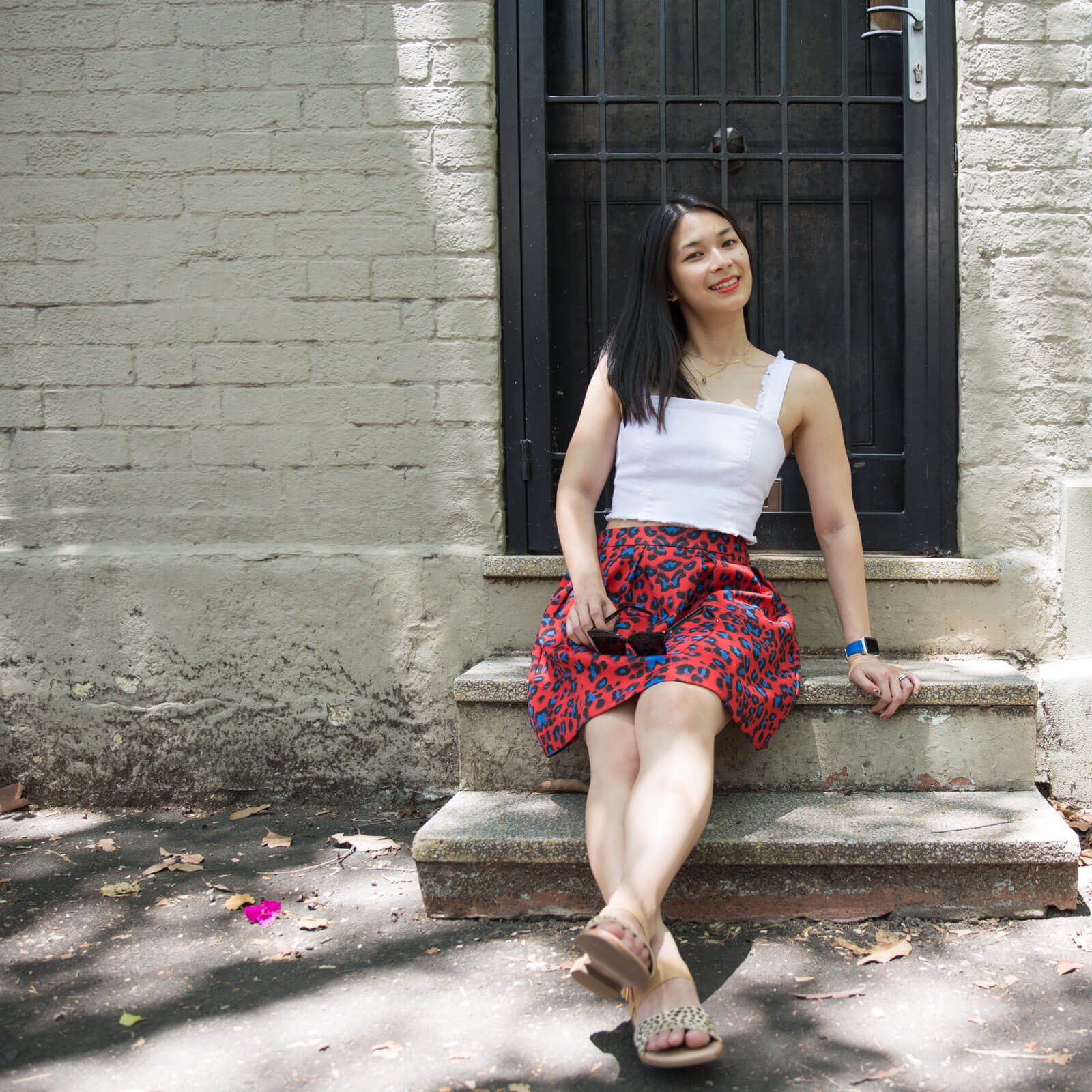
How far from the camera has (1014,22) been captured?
2.95m

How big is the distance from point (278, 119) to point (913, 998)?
9.37 feet

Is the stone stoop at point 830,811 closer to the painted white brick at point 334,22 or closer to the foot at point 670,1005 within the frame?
the foot at point 670,1005

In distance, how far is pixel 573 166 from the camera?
3.24 meters

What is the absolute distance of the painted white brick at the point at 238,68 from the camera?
3.07 meters

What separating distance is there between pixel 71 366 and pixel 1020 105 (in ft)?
9.61

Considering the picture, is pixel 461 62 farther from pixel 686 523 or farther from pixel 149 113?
pixel 686 523

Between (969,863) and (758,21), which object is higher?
(758,21)

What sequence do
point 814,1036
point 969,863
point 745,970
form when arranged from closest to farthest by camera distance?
1. point 814,1036
2. point 745,970
3. point 969,863

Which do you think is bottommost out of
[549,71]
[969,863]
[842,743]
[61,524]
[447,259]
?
[969,863]

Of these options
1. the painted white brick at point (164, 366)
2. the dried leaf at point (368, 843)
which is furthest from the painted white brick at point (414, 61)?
the dried leaf at point (368, 843)

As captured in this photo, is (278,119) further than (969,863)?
Yes

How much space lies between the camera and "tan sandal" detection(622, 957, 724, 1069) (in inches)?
68.3

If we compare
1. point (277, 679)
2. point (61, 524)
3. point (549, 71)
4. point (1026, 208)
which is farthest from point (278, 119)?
point (1026, 208)

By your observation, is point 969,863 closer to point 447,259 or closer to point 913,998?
point 913,998
